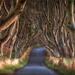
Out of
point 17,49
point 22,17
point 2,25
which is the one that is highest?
point 22,17

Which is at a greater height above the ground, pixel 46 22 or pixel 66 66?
pixel 46 22

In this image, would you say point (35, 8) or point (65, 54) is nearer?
point (65, 54)

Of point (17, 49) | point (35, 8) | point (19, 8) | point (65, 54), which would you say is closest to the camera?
point (19, 8)

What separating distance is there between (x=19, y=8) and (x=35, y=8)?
928 cm

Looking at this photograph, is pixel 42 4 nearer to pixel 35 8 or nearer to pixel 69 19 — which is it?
pixel 35 8

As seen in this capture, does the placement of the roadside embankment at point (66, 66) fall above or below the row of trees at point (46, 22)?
below

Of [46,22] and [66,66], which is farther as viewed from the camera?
[46,22]

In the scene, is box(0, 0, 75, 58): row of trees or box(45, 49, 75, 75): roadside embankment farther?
box(45, 49, 75, 75): roadside embankment

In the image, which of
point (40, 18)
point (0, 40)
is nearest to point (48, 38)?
point (40, 18)

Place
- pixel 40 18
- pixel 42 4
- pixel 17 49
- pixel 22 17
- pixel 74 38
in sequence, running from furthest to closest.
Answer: pixel 17 49 → pixel 22 17 → pixel 40 18 → pixel 42 4 → pixel 74 38

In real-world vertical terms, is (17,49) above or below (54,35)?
below

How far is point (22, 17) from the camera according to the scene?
60.5ft

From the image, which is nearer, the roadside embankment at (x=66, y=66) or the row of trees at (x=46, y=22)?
the row of trees at (x=46, y=22)

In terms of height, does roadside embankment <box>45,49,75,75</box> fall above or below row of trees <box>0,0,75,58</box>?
below
